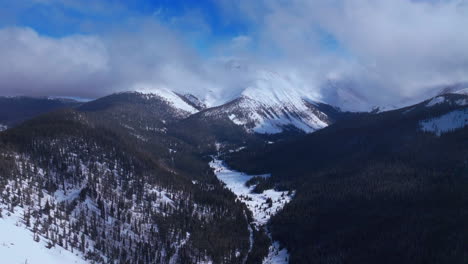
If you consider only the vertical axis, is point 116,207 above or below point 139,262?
above

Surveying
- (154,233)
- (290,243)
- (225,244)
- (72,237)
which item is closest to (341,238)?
(290,243)

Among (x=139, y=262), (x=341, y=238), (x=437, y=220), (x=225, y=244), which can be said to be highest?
(x=437, y=220)

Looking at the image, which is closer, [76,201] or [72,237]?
[72,237]

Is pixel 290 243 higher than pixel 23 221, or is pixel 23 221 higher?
pixel 290 243

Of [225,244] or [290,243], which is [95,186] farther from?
[290,243]

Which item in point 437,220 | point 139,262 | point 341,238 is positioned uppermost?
point 437,220

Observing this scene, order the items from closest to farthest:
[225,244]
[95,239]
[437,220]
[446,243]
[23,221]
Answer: [23,221] < [446,243] < [95,239] < [437,220] < [225,244]

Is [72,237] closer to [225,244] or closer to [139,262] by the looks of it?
[139,262]

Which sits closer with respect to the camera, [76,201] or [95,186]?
[76,201]

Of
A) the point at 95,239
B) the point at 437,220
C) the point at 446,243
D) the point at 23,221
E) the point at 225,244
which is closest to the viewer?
the point at 23,221

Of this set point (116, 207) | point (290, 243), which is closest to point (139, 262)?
point (116, 207)
